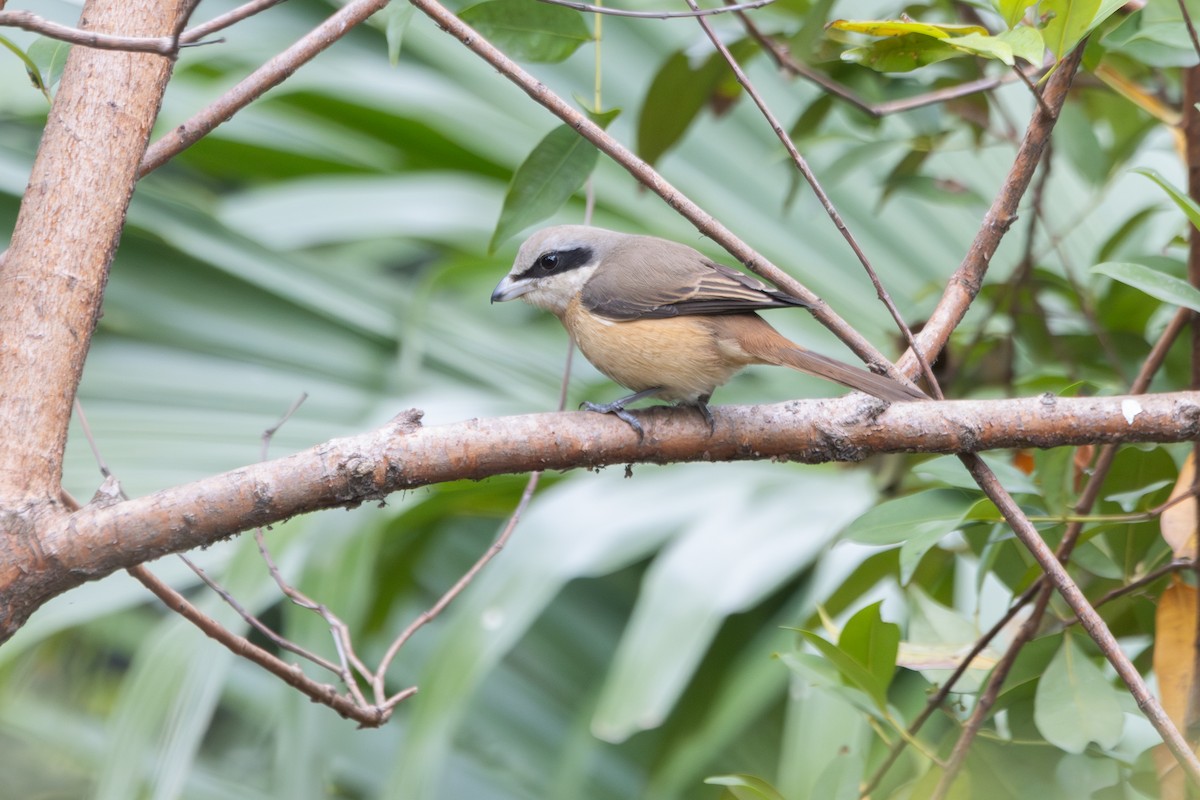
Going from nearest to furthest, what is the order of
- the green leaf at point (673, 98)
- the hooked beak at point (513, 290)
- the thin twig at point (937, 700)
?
the thin twig at point (937, 700) → the green leaf at point (673, 98) → the hooked beak at point (513, 290)

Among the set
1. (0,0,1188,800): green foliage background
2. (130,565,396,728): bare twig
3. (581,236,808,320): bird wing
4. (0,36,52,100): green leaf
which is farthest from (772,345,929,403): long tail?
(0,36,52,100): green leaf

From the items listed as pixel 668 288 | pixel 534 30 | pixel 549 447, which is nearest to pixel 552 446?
pixel 549 447

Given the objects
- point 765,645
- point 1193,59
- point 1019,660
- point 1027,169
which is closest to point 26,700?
point 765,645

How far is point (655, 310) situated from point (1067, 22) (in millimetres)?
1049

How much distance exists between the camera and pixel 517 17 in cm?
191

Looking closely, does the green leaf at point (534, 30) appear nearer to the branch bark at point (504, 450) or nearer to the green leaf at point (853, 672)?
the branch bark at point (504, 450)

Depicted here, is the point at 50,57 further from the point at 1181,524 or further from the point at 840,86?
the point at 1181,524

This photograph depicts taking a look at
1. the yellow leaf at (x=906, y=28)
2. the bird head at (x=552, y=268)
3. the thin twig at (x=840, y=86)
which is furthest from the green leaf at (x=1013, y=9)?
the bird head at (x=552, y=268)

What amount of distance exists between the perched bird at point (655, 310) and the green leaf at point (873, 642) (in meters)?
0.47

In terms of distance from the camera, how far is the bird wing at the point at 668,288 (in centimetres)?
225

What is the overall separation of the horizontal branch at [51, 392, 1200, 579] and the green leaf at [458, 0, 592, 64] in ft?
2.29

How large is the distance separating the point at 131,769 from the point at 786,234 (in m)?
2.86

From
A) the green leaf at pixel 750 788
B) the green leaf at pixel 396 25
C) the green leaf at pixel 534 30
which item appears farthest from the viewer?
the green leaf at pixel 534 30

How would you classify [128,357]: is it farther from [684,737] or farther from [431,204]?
[684,737]
